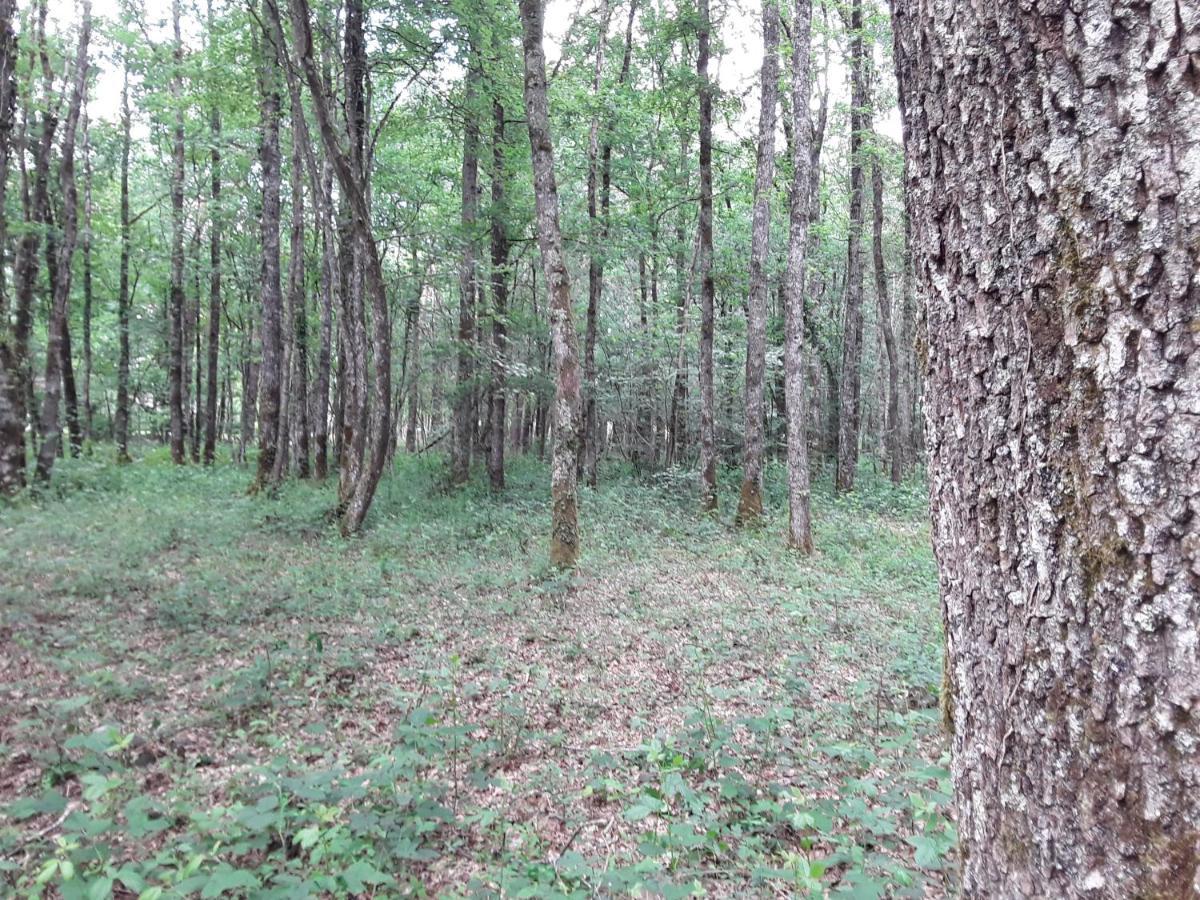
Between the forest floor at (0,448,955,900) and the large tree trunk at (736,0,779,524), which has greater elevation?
the large tree trunk at (736,0,779,524)

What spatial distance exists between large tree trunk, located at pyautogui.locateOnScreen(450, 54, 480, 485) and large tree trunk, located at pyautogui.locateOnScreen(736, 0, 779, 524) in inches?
197

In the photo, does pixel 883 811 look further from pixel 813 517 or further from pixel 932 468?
pixel 813 517

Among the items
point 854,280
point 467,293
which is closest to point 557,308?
point 467,293

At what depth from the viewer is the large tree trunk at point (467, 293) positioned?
12391 mm

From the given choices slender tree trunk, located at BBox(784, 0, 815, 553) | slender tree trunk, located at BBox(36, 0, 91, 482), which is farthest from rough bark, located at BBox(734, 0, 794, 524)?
slender tree trunk, located at BBox(36, 0, 91, 482)

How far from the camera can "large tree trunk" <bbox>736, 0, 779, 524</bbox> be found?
11828 millimetres

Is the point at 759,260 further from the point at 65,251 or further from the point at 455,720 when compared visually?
the point at 65,251

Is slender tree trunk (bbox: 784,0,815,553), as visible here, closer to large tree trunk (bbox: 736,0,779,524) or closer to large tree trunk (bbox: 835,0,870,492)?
large tree trunk (bbox: 736,0,779,524)

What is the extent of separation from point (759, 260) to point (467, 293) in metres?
5.75

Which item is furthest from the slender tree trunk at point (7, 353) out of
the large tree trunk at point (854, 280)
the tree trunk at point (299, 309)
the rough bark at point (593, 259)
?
the large tree trunk at point (854, 280)

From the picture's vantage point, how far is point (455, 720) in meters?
4.36

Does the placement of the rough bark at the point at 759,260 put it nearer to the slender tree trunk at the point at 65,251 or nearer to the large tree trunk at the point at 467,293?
the large tree trunk at the point at 467,293

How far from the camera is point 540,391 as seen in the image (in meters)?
15.5

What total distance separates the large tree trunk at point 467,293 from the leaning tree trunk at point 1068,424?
37.5 ft
